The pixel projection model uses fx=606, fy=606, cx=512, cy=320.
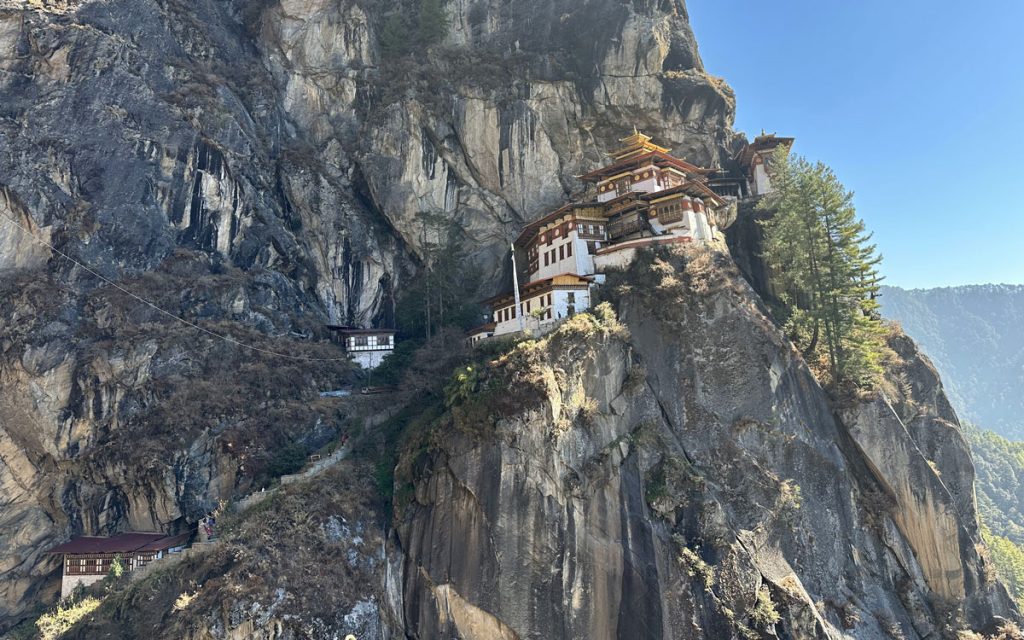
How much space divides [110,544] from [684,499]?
2888 cm

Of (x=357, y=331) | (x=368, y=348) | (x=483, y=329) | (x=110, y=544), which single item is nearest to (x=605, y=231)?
(x=483, y=329)

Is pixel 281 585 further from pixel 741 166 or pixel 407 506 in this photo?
pixel 741 166

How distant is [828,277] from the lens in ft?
123

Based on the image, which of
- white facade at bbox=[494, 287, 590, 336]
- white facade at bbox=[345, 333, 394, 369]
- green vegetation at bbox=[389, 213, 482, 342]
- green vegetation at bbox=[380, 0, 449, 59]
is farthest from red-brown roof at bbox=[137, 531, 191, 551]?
green vegetation at bbox=[380, 0, 449, 59]

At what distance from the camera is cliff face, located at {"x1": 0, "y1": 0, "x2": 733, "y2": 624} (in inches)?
1304

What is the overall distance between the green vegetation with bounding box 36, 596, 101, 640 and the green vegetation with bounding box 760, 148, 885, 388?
40266 millimetres

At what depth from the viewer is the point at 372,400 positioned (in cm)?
3706

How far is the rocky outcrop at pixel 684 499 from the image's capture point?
2803 centimetres

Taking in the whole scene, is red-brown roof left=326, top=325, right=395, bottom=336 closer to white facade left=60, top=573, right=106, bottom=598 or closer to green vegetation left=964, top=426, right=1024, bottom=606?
white facade left=60, top=573, right=106, bottom=598

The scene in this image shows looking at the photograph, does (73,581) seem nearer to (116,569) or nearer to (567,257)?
(116,569)

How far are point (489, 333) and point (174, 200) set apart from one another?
22735 mm

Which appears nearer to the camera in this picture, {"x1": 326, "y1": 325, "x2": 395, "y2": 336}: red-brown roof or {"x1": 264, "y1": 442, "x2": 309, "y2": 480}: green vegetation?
{"x1": 264, "y1": 442, "x2": 309, "y2": 480}: green vegetation

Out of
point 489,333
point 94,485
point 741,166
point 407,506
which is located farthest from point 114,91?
point 741,166

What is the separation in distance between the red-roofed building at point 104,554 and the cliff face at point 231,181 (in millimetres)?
1550
